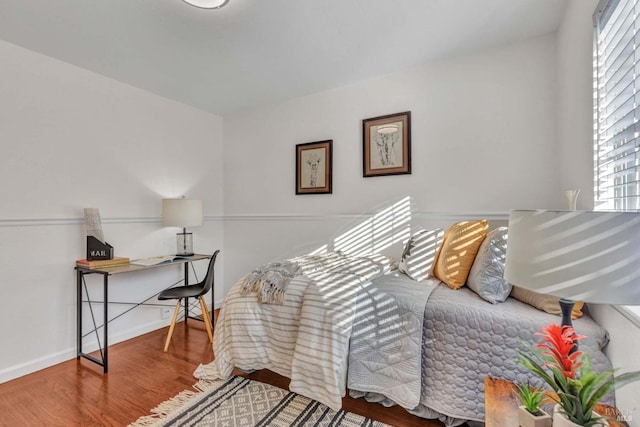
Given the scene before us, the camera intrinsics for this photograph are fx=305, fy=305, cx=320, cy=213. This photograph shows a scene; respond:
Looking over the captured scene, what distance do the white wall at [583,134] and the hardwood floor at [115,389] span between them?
905mm

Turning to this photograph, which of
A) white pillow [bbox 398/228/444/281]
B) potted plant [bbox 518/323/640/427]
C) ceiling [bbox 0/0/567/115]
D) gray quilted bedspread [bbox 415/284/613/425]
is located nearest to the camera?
potted plant [bbox 518/323/640/427]

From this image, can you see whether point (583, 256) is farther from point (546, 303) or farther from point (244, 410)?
point (244, 410)

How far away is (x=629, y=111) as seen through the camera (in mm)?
1116

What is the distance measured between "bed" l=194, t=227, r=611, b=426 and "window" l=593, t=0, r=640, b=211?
620mm

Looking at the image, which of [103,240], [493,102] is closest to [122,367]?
[103,240]

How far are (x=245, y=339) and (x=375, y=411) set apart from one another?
872 mm

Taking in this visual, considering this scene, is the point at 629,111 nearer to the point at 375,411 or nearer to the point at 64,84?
the point at 375,411

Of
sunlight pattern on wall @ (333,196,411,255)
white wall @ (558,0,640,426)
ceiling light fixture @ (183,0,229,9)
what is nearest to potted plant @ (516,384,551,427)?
white wall @ (558,0,640,426)

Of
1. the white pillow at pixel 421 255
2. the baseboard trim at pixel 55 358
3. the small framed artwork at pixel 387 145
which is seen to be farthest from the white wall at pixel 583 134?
the baseboard trim at pixel 55 358

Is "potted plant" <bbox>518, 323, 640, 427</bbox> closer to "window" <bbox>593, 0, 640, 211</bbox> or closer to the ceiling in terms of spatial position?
"window" <bbox>593, 0, 640, 211</bbox>

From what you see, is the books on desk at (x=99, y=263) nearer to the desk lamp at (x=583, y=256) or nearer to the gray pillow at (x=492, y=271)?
the gray pillow at (x=492, y=271)

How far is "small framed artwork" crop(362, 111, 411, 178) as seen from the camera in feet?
8.68

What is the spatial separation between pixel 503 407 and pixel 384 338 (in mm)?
736

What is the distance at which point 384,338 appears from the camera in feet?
5.36
